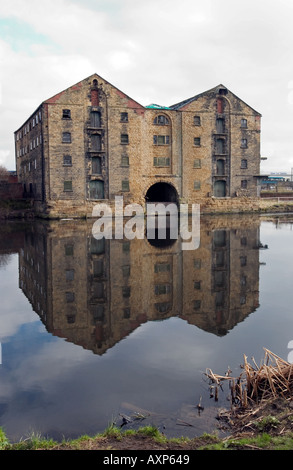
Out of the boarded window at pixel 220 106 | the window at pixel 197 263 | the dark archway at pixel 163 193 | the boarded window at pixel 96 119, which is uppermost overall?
the boarded window at pixel 220 106

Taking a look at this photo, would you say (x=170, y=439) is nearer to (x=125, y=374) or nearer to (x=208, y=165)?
(x=125, y=374)

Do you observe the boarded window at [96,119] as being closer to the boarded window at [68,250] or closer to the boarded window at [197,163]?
the boarded window at [197,163]

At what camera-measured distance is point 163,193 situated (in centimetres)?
4484

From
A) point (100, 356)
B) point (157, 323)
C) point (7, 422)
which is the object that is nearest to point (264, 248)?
point (157, 323)

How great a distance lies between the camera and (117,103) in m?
37.6

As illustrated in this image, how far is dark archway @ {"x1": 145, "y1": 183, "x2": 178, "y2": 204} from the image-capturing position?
4186 cm

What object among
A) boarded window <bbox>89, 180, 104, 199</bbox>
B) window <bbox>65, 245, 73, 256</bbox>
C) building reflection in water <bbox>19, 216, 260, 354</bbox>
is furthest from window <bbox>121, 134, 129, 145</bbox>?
window <bbox>65, 245, 73, 256</bbox>

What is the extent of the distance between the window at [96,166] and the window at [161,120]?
7.01m

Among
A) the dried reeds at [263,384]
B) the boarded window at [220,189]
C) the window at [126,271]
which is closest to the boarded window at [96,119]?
the boarded window at [220,189]

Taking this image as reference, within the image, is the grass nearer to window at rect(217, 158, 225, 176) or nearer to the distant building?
the distant building

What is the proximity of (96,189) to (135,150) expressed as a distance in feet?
17.6

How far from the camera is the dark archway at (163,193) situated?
41862mm

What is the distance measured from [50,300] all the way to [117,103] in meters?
30.3

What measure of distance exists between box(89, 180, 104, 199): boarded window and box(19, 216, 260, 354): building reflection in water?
17.9m
